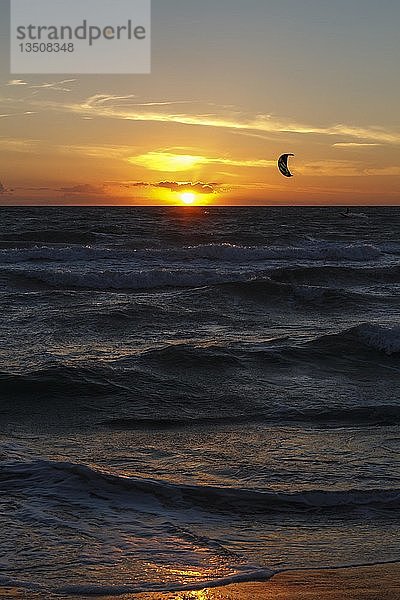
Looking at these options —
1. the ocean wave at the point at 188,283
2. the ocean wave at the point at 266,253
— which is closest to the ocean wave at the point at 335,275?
the ocean wave at the point at 188,283

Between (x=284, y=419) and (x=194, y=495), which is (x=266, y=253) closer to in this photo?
(x=284, y=419)

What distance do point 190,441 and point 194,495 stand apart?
152cm

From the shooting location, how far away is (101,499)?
5.68 m

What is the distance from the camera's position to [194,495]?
18.8 ft

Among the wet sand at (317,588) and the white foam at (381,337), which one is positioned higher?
the white foam at (381,337)

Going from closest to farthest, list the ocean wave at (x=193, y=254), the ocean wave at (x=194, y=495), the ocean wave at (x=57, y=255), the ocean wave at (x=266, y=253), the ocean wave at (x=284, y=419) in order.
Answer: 1. the ocean wave at (x=194, y=495)
2. the ocean wave at (x=284, y=419)
3. the ocean wave at (x=57, y=255)
4. the ocean wave at (x=193, y=254)
5. the ocean wave at (x=266, y=253)

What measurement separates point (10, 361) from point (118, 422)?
302cm

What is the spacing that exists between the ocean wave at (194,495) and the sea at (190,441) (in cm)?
1

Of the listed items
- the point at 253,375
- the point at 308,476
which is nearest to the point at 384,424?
the point at 308,476

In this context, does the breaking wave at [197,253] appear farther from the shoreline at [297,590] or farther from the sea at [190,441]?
the shoreline at [297,590]

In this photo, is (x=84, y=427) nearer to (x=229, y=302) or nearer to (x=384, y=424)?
(x=384, y=424)

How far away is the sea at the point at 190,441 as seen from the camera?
4676 millimetres

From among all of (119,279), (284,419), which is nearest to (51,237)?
(119,279)

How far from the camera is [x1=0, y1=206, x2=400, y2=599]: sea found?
4.68 metres
